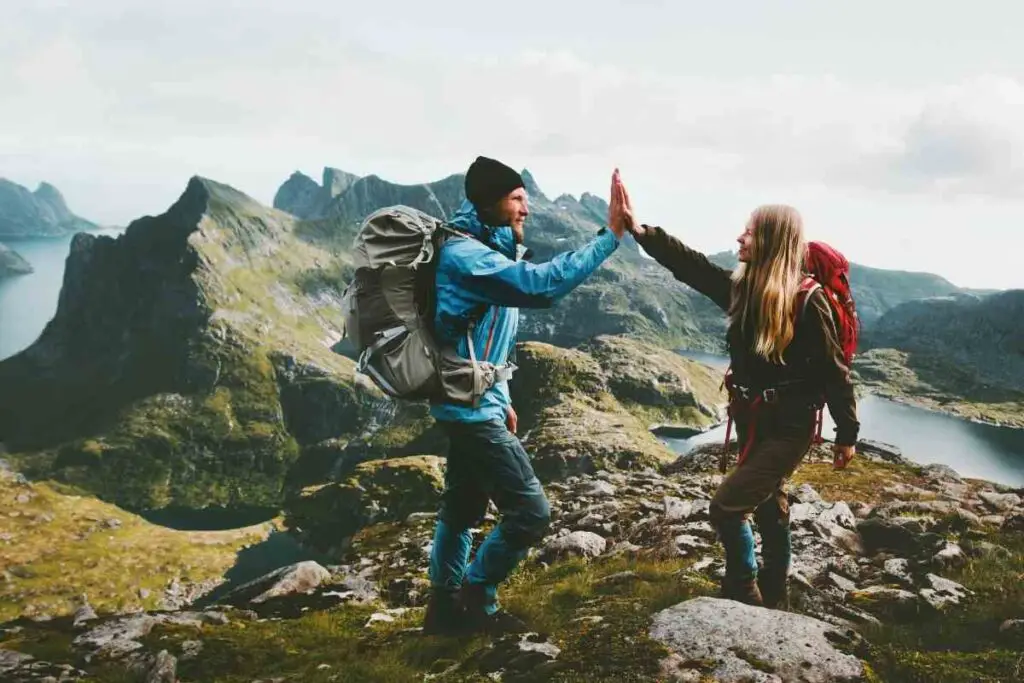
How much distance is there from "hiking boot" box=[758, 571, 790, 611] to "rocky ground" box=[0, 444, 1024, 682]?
37 cm

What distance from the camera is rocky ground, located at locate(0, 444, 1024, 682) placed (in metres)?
6.09

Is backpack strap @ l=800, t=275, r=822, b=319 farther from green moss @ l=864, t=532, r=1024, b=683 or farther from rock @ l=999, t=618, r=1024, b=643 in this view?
rock @ l=999, t=618, r=1024, b=643

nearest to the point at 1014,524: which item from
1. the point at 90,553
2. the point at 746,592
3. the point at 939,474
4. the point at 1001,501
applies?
the point at 1001,501

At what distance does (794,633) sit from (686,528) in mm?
5724

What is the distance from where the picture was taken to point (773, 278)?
6.52m

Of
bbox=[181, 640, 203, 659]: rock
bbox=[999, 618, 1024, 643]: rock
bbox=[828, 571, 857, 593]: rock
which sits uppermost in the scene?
bbox=[999, 618, 1024, 643]: rock

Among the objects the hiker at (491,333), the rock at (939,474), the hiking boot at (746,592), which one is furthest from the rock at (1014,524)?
the rock at (939,474)

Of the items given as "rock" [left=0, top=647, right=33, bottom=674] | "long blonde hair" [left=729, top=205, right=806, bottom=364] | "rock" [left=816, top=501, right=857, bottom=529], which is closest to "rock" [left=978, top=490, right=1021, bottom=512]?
"rock" [left=816, top=501, right=857, bottom=529]

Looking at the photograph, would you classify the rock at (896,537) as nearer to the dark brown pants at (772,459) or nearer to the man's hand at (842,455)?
the man's hand at (842,455)

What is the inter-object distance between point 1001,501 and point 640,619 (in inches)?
504

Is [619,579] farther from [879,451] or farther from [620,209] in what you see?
[879,451]

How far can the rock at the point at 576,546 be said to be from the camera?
1155 cm

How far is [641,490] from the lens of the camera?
59.5 feet

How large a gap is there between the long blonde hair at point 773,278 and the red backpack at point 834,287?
127 mm
